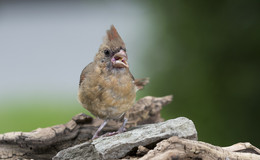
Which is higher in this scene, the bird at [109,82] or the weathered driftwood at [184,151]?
the bird at [109,82]

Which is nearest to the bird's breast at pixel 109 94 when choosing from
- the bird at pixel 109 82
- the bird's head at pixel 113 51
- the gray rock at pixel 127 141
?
the bird at pixel 109 82

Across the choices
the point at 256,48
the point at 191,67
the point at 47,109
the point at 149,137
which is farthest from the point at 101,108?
the point at 47,109

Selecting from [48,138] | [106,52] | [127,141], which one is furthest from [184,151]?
[48,138]

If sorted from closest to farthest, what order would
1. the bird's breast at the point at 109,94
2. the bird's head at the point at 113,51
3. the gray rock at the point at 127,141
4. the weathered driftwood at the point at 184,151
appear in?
1. the weathered driftwood at the point at 184,151
2. the gray rock at the point at 127,141
3. the bird's head at the point at 113,51
4. the bird's breast at the point at 109,94

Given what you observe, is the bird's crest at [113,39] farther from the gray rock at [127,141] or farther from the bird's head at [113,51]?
the gray rock at [127,141]

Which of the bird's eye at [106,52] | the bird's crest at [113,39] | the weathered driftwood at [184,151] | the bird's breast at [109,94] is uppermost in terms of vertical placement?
the bird's crest at [113,39]

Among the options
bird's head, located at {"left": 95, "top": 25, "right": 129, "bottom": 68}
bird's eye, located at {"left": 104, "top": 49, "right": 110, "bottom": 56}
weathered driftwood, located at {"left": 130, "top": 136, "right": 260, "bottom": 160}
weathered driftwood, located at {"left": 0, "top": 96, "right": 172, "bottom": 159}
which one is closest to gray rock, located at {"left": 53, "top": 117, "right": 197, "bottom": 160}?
weathered driftwood, located at {"left": 130, "top": 136, "right": 260, "bottom": 160}

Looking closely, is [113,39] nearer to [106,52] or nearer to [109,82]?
[106,52]

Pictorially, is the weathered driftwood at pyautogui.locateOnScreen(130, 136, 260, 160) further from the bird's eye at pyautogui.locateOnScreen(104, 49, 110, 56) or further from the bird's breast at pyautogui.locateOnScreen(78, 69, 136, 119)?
the bird's eye at pyautogui.locateOnScreen(104, 49, 110, 56)
